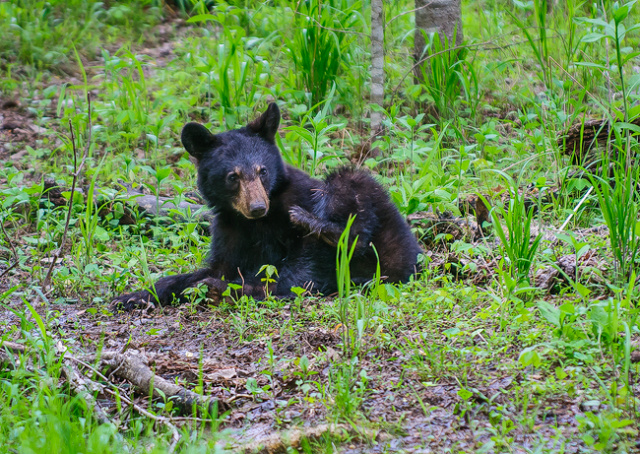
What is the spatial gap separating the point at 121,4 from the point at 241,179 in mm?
6575

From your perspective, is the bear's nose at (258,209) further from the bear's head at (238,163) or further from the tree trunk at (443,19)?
the tree trunk at (443,19)

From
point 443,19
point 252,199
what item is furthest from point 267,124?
point 443,19

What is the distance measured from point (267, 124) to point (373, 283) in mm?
1664

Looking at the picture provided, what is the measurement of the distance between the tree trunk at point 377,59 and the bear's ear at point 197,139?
1.93 metres

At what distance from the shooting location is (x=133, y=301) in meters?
4.31

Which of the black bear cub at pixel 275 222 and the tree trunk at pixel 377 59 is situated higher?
the tree trunk at pixel 377 59

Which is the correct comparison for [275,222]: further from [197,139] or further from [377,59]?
[377,59]

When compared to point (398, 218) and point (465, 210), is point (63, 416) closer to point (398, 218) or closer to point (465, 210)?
point (398, 218)

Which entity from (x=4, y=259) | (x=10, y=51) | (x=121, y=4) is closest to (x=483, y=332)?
(x=4, y=259)

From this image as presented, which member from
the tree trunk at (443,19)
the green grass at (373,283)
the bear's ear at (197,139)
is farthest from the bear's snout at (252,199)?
the tree trunk at (443,19)

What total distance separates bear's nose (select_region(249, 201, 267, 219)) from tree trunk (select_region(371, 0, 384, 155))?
2.13m

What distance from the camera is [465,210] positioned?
5051 mm

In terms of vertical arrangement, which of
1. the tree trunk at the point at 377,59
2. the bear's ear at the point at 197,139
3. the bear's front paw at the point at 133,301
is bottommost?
the bear's front paw at the point at 133,301

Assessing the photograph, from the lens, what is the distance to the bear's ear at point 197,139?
182 inches
